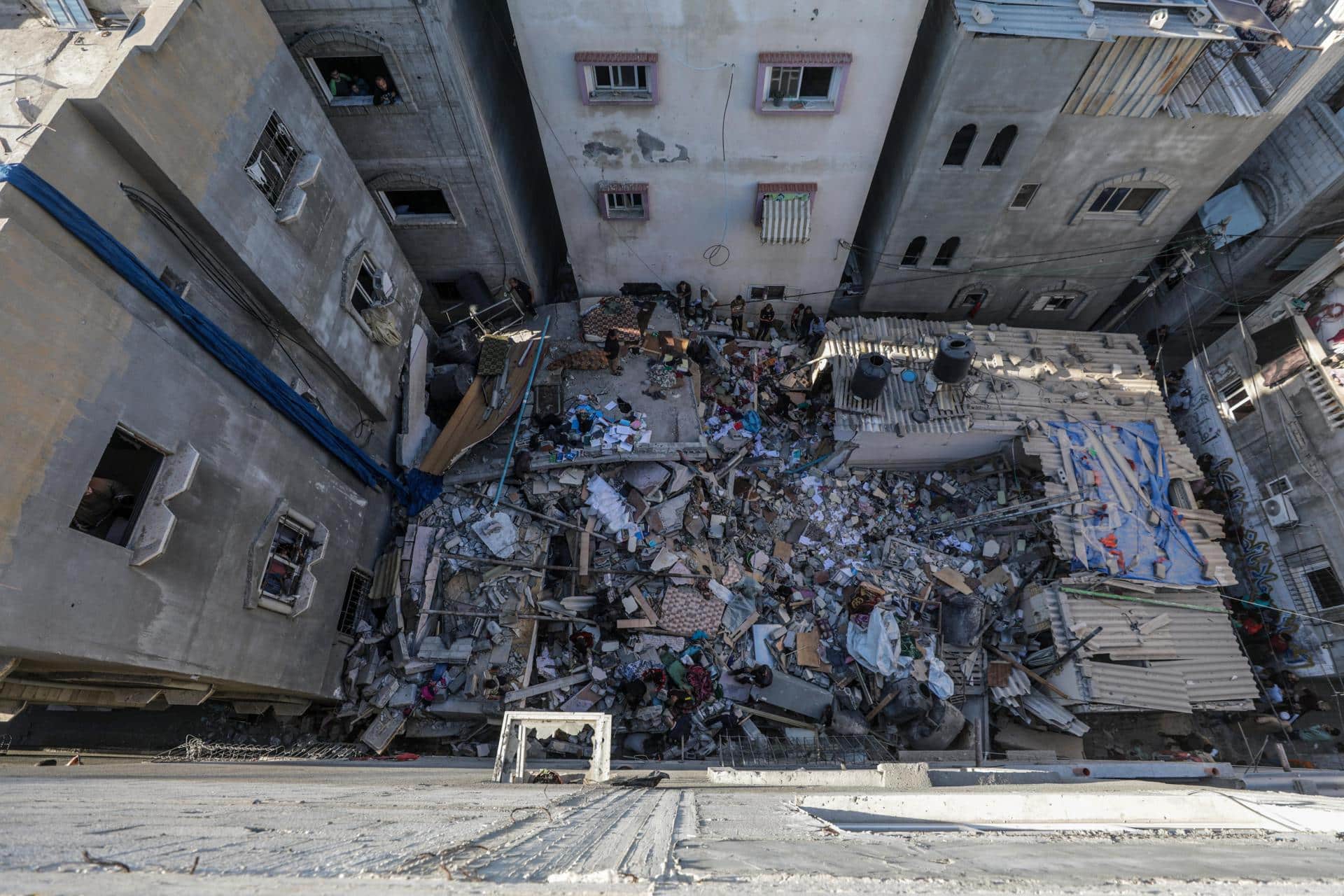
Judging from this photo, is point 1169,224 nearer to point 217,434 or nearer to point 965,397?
point 965,397

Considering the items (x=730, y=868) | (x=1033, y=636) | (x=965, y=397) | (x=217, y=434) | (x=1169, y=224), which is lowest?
(x=730, y=868)

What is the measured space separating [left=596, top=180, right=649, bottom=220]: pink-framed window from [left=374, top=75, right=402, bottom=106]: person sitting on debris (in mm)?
4724

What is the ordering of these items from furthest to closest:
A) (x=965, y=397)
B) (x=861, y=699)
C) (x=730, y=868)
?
1. (x=965, y=397)
2. (x=861, y=699)
3. (x=730, y=868)

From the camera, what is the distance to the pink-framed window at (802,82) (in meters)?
12.8

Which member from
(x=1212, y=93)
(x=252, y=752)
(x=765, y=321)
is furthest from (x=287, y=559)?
(x=1212, y=93)

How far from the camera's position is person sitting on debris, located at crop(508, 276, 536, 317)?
58.5 feet

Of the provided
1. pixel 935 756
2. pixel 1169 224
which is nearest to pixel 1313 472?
pixel 1169 224

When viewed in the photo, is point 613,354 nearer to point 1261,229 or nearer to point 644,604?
point 644,604

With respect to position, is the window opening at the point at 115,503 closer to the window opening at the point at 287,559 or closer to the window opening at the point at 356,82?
the window opening at the point at 287,559

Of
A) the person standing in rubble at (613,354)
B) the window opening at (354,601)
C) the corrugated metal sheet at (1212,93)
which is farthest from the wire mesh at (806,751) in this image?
the corrugated metal sheet at (1212,93)

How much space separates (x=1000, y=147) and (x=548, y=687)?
638 inches

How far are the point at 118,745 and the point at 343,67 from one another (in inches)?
600

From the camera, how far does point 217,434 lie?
9641 millimetres

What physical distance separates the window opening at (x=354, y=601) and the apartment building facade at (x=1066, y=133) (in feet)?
52.1
